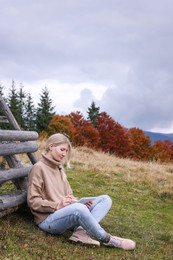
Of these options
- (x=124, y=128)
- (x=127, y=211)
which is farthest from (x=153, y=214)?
(x=124, y=128)

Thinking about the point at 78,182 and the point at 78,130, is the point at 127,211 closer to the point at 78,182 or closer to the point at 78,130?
the point at 78,182

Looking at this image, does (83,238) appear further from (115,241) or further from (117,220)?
(117,220)

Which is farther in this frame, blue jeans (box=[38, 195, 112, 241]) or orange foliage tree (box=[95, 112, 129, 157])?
orange foliage tree (box=[95, 112, 129, 157])

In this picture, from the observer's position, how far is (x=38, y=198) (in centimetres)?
481

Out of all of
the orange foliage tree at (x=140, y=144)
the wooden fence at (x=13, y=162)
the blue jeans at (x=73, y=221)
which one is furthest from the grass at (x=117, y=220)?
the orange foliage tree at (x=140, y=144)

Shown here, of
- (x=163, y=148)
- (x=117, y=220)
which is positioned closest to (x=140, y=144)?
(x=163, y=148)

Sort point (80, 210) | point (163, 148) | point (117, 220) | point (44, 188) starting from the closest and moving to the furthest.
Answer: point (80, 210) < point (44, 188) < point (117, 220) < point (163, 148)

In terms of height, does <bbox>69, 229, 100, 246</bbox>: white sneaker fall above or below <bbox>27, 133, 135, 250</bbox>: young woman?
below

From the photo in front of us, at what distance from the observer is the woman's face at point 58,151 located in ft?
16.4

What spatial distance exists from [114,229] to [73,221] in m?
1.39

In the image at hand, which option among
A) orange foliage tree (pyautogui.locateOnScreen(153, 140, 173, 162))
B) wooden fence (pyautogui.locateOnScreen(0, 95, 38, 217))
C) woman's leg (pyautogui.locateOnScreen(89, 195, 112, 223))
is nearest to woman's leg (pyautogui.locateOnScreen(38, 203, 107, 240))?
A: woman's leg (pyautogui.locateOnScreen(89, 195, 112, 223))

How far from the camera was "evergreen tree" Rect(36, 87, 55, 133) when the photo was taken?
52.5m

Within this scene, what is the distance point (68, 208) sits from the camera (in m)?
4.68

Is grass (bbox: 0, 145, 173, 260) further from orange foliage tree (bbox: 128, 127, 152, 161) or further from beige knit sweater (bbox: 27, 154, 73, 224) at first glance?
orange foliage tree (bbox: 128, 127, 152, 161)
